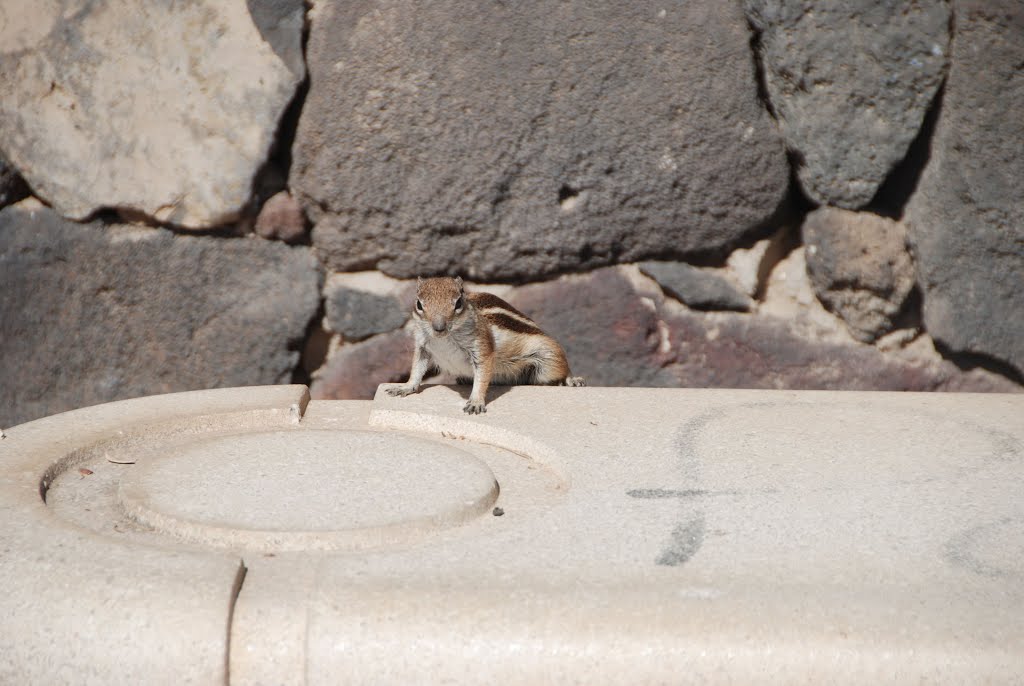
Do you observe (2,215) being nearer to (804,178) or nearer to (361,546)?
(361,546)

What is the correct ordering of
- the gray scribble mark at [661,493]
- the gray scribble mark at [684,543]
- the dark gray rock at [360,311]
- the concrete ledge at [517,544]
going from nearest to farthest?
the concrete ledge at [517,544] < the gray scribble mark at [684,543] < the gray scribble mark at [661,493] < the dark gray rock at [360,311]

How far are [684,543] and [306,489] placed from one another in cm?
78

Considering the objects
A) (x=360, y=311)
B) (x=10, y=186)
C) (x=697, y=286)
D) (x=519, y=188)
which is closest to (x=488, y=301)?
(x=519, y=188)

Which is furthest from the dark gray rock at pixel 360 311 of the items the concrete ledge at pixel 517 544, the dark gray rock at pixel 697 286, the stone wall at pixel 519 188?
the dark gray rock at pixel 697 286

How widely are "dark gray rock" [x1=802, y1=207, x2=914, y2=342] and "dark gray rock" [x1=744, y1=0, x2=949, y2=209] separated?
0.08m

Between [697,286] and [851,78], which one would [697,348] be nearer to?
[697,286]

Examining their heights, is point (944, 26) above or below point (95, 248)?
above

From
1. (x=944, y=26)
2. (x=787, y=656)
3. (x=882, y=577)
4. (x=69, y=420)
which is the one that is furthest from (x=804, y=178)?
(x=69, y=420)

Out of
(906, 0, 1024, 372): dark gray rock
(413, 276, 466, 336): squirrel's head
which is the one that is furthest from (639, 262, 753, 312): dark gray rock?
(413, 276, 466, 336): squirrel's head

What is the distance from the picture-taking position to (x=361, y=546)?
1.83m

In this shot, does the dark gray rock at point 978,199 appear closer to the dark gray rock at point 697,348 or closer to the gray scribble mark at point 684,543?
the dark gray rock at point 697,348

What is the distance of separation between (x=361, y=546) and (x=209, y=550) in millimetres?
268

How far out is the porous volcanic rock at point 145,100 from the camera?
3.07 meters

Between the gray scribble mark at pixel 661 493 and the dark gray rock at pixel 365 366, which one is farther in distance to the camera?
the dark gray rock at pixel 365 366
